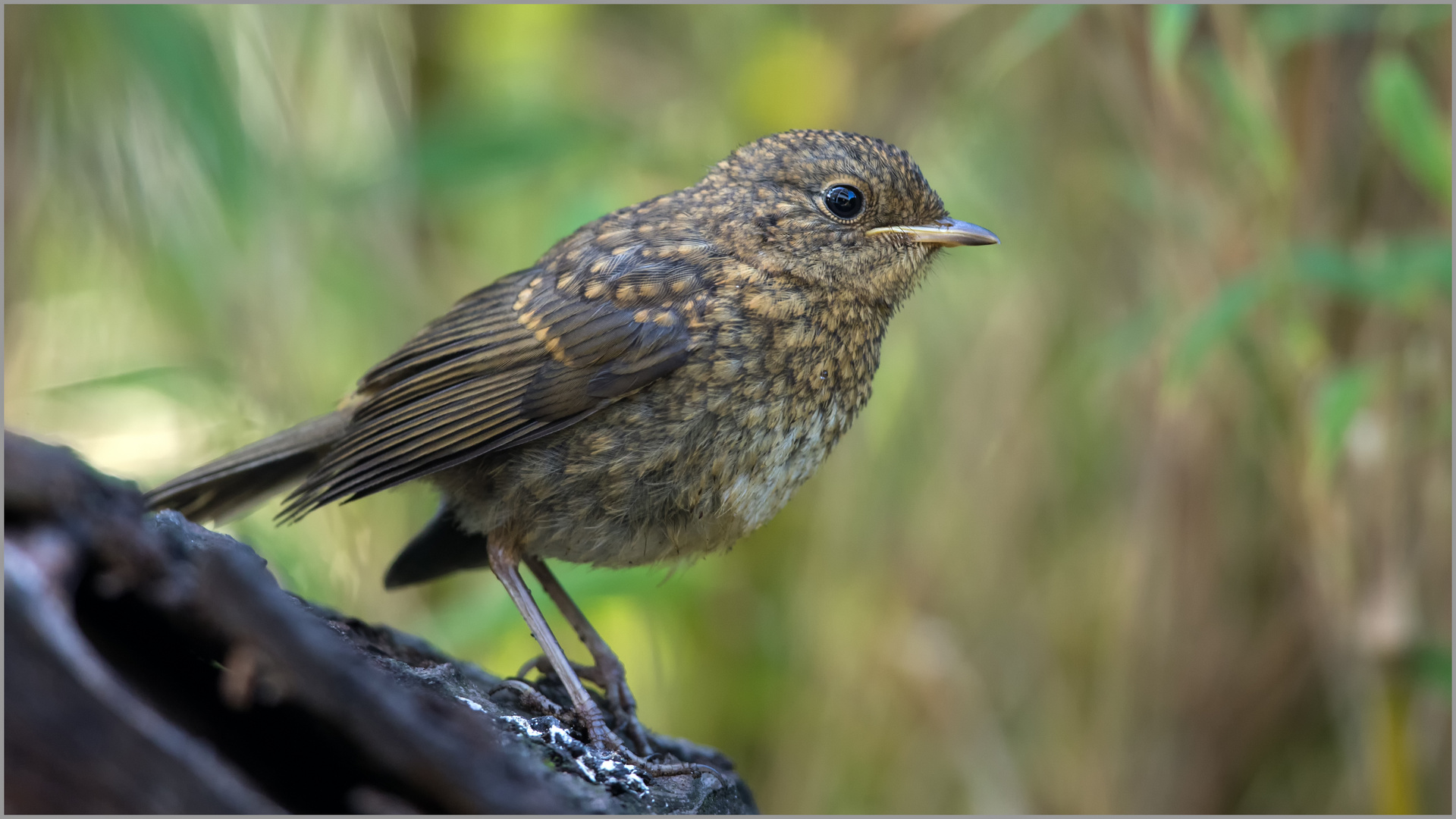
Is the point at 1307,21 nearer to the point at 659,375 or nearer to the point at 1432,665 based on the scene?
the point at 1432,665

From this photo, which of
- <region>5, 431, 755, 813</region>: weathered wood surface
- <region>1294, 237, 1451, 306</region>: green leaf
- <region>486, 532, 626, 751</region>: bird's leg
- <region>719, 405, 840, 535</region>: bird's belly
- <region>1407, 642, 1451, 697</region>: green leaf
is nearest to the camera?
<region>5, 431, 755, 813</region>: weathered wood surface

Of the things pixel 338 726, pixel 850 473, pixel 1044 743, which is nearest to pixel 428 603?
pixel 850 473

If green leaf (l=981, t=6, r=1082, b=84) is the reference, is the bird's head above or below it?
below

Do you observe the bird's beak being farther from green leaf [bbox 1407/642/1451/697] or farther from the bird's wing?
green leaf [bbox 1407/642/1451/697]

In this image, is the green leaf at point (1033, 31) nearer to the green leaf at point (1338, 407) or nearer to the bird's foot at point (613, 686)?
the green leaf at point (1338, 407)

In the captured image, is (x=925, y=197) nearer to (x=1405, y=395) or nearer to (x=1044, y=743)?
(x=1405, y=395)

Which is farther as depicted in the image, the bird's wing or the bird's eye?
the bird's eye

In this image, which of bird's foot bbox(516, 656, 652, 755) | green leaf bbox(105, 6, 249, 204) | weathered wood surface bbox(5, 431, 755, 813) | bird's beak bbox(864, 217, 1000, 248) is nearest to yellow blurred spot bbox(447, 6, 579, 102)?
green leaf bbox(105, 6, 249, 204)
